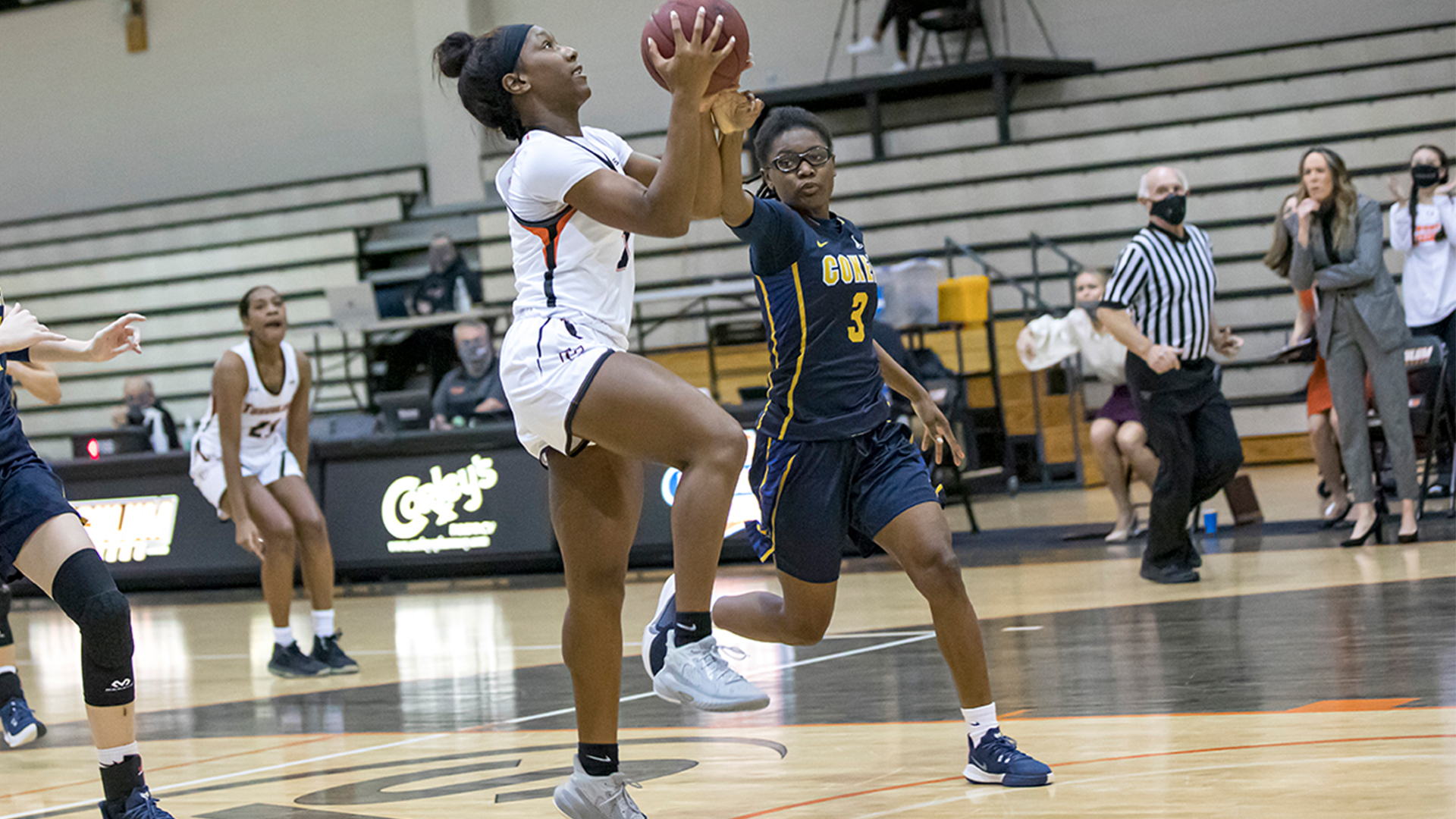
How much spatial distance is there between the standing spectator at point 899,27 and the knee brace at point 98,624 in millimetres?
12453

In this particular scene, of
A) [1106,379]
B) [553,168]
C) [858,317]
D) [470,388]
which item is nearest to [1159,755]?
[858,317]

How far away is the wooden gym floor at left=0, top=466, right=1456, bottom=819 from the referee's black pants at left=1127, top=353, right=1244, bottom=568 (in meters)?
0.38

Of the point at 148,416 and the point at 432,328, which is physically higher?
the point at 432,328

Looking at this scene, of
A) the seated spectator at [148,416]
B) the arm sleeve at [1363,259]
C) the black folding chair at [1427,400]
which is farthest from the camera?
the seated spectator at [148,416]

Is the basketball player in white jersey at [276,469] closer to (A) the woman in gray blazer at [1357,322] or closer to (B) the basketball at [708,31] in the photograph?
(B) the basketball at [708,31]

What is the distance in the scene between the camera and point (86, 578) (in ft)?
11.4

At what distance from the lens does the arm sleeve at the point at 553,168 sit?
9.53 feet

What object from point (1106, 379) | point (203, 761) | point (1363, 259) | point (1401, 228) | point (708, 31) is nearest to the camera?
point (708, 31)

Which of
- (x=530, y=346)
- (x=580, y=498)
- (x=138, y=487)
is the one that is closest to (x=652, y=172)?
(x=530, y=346)

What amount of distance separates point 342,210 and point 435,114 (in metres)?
1.63

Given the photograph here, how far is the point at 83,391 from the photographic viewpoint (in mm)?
18281

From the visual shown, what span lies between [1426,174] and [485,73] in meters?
6.35

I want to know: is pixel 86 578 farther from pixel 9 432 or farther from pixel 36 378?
pixel 36 378

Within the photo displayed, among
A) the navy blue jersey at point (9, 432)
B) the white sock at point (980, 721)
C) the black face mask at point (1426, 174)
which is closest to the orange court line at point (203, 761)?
the navy blue jersey at point (9, 432)
